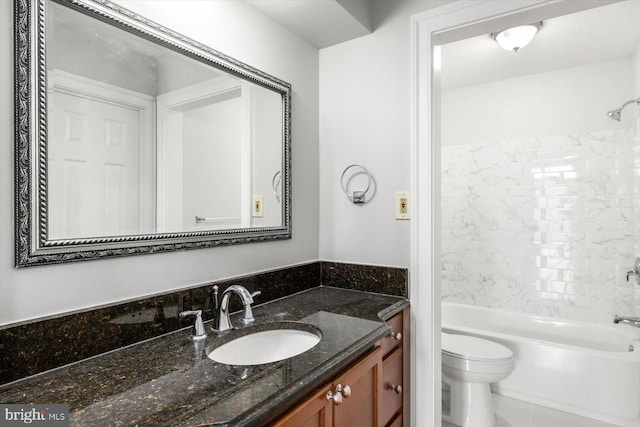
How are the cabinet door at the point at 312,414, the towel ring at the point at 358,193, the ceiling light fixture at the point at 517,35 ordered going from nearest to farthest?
the cabinet door at the point at 312,414, the towel ring at the point at 358,193, the ceiling light fixture at the point at 517,35

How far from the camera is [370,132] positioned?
6.09ft

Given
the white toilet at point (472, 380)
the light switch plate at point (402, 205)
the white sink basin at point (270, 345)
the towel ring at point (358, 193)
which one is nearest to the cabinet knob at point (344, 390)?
the white sink basin at point (270, 345)

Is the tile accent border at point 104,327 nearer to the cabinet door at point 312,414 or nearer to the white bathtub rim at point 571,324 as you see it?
the cabinet door at point 312,414

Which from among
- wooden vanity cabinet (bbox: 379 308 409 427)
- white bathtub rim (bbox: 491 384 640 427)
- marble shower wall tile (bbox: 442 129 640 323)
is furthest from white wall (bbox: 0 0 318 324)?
marble shower wall tile (bbox: 442 129 640 323)

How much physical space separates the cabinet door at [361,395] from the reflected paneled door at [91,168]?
82 cm

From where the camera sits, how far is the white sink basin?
1239mm

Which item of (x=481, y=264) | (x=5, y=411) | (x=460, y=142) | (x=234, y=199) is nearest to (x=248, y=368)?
(x=5, y=411)

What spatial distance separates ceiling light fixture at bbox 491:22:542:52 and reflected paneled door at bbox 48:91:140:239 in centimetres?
217

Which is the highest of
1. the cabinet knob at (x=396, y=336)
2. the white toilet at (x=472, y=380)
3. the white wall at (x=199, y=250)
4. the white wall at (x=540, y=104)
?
the white wall at (x=540, y=104)

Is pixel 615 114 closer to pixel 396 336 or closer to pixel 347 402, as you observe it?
pixel 396 336

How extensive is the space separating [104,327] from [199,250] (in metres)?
0.41

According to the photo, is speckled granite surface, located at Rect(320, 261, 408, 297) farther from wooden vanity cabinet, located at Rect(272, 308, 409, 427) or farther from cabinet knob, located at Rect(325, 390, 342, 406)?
cabinet knob, located at Rect(325, 390, 342, 406)

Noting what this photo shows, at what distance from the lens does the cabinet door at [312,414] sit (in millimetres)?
849

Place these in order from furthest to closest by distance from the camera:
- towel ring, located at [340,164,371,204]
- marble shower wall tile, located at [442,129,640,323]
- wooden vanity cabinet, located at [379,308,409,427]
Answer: marble shower wall tile, located at [442,129,640,323] < towel ring, located at [340,164,371,204] < wooden vanity cabinet, located at [379,308,409,427]
